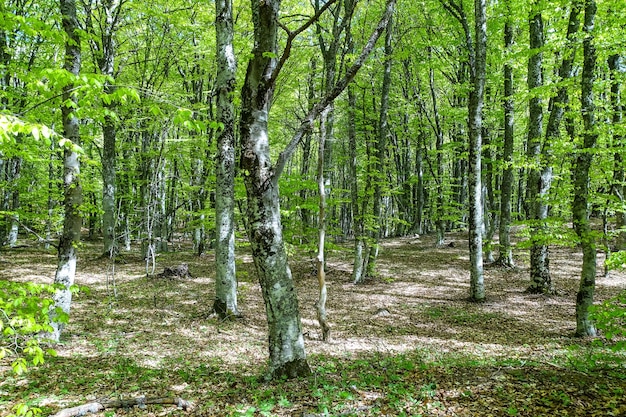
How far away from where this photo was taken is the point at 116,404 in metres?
4.75

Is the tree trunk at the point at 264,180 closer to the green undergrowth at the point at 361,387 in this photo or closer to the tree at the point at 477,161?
the green undergrowth at the point at 361,387

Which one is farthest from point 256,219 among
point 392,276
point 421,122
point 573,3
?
point 421,122

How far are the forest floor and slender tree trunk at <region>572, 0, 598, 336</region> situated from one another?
667mm

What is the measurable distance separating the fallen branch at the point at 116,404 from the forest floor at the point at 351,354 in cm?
10

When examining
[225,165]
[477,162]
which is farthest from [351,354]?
[477,162]

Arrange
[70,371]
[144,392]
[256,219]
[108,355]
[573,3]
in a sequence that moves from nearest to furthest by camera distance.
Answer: [256,219], [144,392], [70,371], [108,355], [573,3]

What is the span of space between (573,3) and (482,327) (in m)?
8.94

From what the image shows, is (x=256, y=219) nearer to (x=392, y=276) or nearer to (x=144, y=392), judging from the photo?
(x=144, y=392)

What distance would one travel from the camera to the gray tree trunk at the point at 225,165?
28.7 ft

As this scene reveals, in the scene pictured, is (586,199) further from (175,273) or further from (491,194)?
(491,194)

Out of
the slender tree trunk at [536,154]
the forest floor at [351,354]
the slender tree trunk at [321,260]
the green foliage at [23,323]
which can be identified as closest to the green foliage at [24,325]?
the green foliage at [23,323]

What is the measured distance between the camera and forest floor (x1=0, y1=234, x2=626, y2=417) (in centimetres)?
479

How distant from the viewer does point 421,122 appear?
78.1 ft

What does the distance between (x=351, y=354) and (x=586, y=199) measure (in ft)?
18.7
